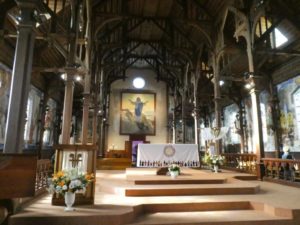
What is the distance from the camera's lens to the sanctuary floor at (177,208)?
4027 millimetres

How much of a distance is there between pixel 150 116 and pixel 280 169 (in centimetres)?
1678

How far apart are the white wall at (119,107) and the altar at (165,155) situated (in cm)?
1464

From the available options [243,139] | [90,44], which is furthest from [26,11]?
[243,139]

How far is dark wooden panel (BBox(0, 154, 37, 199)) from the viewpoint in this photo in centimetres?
305

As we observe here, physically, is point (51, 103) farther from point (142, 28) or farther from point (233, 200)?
point (233, 200)

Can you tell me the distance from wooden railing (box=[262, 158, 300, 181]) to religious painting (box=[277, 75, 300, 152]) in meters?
3.90

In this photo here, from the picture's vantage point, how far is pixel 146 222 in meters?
4.24

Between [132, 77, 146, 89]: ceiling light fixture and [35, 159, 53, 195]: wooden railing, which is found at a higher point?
[132, 77, 146, 89]: ceiling light fixture

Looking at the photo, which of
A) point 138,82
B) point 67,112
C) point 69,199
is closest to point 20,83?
point 69,199

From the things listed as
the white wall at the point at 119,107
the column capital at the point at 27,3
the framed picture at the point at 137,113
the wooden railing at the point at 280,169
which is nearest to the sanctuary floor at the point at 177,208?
the wooden railing at the point at 280,169

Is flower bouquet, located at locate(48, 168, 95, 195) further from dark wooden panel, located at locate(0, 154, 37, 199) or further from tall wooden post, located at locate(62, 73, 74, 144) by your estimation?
tall wooden post, located at locate(62, 73, 74, 144)

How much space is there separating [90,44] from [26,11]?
7539 millimetres

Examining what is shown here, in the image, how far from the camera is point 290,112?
40.6ft

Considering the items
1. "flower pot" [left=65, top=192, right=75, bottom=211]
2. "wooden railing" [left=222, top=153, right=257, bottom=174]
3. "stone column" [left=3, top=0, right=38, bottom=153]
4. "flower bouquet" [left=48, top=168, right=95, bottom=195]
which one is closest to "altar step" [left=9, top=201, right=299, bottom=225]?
"flower pot" [left=65, top=192, right=75, bottom=211]
